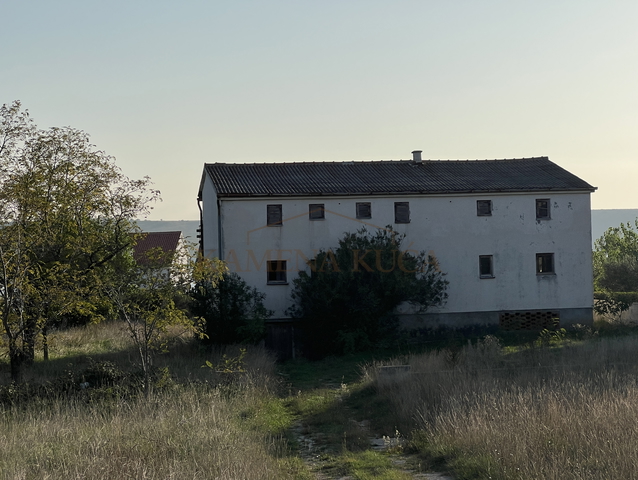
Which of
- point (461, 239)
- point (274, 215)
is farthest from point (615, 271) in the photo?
point (274, 215)

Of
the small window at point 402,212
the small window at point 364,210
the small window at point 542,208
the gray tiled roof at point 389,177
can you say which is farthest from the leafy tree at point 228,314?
the small window at point 542,208

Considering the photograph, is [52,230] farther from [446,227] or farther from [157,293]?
[446,227]

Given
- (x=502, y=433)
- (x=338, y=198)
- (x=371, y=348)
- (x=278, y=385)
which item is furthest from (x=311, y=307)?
(x=502, y=433)

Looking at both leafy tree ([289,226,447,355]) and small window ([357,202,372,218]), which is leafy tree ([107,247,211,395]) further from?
small window ([357,202,372,218])

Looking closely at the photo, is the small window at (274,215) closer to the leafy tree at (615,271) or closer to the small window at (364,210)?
the small window at (364,210)

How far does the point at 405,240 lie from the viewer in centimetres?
2867

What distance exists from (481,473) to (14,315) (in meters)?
10.7

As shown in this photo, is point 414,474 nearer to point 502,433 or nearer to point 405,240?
point 502,433

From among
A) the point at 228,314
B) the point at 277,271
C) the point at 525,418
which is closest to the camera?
the point at 525,418

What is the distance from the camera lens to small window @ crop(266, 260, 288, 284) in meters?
28.1

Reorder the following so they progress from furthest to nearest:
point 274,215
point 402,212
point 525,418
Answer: point 402,212, point 274,215, point 525,418

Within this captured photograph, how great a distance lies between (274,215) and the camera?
2823 cm

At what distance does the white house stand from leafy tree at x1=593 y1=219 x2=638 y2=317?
1.77m

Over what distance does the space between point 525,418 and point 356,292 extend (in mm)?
16269
